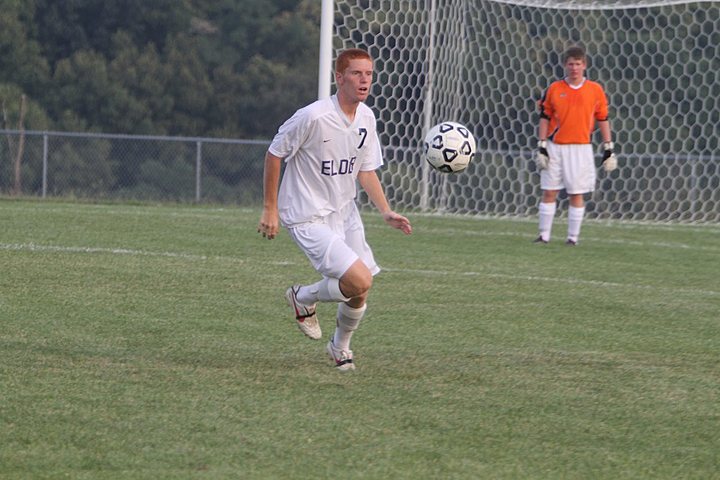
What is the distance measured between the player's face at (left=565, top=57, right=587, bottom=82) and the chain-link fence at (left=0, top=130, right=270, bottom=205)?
1018 centimetres

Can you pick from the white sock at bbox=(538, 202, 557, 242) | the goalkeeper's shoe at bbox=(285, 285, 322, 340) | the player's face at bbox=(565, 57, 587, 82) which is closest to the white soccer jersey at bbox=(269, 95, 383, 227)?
the goalkeeper's shoe at bbox=(285, 285, 322, 340)

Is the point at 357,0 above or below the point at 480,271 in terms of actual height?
above

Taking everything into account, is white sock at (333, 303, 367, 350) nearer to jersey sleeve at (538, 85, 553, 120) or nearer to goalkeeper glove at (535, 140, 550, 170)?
goalkeeper glove at (535, 140, 550, 170)

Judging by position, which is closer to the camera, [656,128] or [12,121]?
[656,128]

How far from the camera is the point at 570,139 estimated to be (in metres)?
12.4

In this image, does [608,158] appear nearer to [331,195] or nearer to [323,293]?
[331,195]

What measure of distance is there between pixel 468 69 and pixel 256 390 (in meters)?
11.4

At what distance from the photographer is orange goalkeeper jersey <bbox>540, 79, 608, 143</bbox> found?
40.4 feet

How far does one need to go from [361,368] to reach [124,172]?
55.8 ft

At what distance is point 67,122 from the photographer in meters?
30.6

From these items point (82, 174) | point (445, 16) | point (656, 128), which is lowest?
point (82, 174)

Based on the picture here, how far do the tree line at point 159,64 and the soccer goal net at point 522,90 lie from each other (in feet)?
43.8

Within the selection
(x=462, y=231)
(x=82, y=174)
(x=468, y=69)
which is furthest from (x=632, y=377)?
(x=82, y=174)

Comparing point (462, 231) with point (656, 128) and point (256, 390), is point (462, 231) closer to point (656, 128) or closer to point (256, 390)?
point (656, 128)
